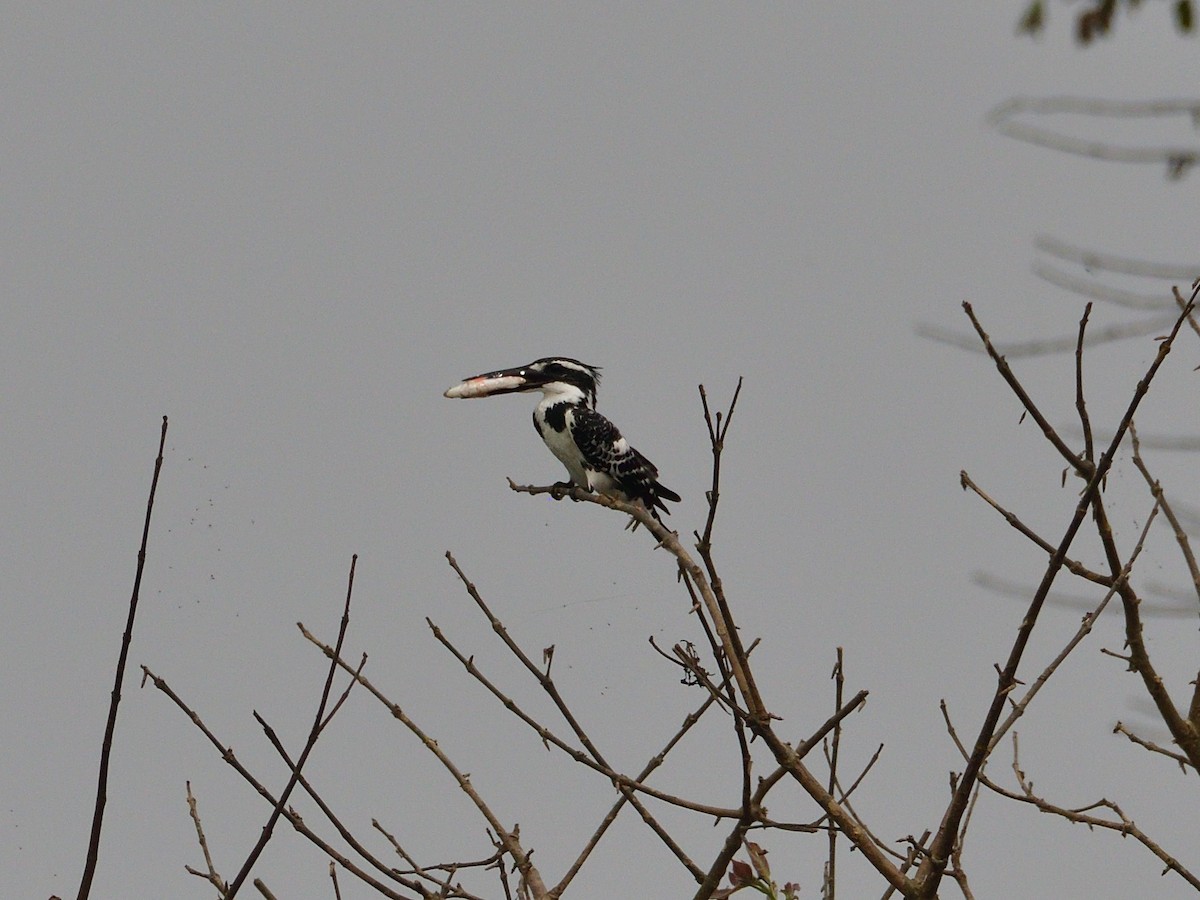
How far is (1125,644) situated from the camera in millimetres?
4637

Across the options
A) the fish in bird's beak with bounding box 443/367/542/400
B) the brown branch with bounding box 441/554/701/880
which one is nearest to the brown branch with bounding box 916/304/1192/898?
the brown branch with bounding box 441/554/701/880

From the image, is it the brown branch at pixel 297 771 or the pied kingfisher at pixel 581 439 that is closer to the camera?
the brown branch at pixel 297 771

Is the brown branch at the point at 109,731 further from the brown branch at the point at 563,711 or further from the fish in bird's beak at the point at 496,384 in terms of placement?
the fish in bird's beak at the point at 496,384

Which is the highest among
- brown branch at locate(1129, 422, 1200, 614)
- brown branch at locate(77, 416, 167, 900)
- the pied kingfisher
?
the pied kingfisher

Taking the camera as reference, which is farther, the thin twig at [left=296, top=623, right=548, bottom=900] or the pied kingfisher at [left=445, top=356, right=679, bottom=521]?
the pied kingfisher at [left=445, top=356, right=679, bottom=521]

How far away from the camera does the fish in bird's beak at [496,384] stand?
10070mm

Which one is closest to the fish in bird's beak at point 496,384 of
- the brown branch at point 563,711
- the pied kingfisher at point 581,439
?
the pied kingfisher at point 581,439

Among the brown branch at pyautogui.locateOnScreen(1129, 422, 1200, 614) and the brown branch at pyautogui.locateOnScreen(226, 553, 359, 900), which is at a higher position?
the brown branch at pyautogui.locateOnScreen(1129, 422, 1200, 614)

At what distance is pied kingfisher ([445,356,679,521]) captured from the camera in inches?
406

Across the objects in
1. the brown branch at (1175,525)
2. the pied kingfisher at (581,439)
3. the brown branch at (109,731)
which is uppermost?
the pied kingfisher at (581,439)

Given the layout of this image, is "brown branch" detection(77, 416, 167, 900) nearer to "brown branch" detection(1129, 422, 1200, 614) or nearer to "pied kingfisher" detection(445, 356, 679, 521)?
"brown branch" detection(1129, 422, 1200, 614)

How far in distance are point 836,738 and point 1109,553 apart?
3.17ft

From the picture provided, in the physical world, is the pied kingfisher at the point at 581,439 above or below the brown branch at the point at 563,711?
above

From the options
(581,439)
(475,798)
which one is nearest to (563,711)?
(475,798)
